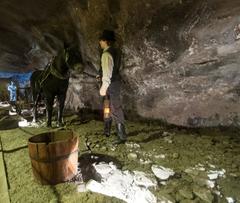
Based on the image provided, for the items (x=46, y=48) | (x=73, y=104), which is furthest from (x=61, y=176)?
(x=46, y=48)

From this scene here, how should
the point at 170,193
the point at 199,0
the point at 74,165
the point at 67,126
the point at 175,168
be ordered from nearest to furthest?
the point at 170,193 → the point at 74,165 → the point at 175,168 → the point at 199,0 → the point at 67,126

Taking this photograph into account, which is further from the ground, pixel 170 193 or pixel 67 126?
pixel 67 126

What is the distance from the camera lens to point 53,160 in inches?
139

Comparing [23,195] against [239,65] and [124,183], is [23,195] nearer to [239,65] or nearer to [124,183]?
[124,183]

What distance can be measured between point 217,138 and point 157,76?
2.19m

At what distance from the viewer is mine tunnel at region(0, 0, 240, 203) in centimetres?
352

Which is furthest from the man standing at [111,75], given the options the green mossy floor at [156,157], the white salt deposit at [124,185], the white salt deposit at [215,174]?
the white salt deposit at [215,174]

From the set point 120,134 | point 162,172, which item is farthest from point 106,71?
point 162,172

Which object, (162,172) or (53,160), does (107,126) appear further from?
(53,160)

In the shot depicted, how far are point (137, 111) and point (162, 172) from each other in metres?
3.71

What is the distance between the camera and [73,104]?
34.8 feet

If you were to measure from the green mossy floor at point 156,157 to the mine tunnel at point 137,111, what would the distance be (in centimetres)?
2

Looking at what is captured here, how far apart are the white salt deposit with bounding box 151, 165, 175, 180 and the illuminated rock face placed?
249cm

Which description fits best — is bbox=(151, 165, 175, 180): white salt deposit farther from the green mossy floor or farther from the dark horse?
the dark horse
